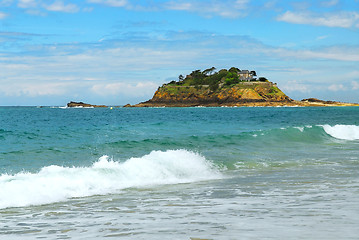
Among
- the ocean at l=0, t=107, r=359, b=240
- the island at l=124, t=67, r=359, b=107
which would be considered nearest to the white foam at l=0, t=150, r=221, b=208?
the ocean at l=0, t=107, r=359, b=240

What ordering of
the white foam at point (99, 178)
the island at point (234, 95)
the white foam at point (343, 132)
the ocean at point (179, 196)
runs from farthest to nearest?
the island at point (234, 95), the white foam at point (343, 132), the white foam at point (99, 178), the ocean at point (179, 196)

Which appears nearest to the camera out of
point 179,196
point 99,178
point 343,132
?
point 179,196

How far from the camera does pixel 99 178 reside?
12.2 meters

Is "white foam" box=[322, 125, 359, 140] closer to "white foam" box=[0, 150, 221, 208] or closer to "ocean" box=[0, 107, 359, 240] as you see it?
"ocean" box=[0, 107, 359, 240]

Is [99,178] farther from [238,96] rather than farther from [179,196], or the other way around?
[238,96]

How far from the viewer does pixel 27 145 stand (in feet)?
71.6

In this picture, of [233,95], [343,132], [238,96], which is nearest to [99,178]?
[343,132]

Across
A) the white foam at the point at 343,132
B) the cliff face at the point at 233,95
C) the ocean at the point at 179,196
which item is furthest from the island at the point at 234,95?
the ocean at the point at 179,196

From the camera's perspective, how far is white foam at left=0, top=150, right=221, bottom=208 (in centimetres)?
990

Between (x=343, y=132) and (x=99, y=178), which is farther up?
(x=343, y=132)

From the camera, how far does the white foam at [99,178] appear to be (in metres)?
9.90

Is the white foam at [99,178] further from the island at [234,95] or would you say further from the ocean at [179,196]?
the island at [234,95]

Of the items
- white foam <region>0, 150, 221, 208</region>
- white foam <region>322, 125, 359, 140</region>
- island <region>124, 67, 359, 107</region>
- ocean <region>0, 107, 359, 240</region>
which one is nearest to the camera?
ocean <region>0, 107, 359, 240</region>

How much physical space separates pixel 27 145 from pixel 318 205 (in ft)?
58.4
